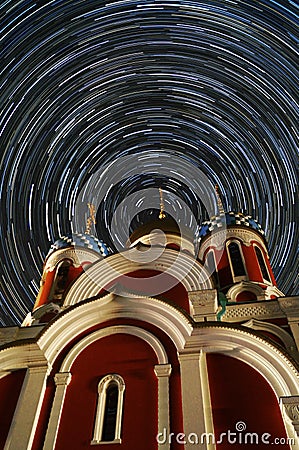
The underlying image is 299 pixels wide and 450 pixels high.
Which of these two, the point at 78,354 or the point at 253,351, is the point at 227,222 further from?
the point at 78,354

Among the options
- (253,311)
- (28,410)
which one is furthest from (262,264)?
(28,410)

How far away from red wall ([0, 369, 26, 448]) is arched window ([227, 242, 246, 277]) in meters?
9.84

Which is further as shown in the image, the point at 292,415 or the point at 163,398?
the point at 163,398

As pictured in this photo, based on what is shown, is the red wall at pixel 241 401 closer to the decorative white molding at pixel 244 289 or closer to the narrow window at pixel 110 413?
the narrow window at pixel 110 413

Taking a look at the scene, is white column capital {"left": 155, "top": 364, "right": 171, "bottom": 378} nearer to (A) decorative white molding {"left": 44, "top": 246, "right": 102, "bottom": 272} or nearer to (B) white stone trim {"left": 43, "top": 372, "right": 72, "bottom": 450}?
(B) white stone trim {"left": 43, "top": 372, "right": 72, "bottom": 450}

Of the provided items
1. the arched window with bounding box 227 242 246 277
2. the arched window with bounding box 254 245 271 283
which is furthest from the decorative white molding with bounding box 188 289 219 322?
the arched window with bounding box 254 245 271 283

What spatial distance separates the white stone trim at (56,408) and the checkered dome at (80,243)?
39.7 feet

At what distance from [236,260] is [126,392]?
403 inches

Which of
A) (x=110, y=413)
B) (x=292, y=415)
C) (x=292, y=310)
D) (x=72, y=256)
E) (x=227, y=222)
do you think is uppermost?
(x=227, y=222)

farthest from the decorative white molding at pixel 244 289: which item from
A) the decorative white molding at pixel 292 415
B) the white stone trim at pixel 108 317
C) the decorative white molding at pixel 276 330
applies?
the decorative white molding at pixel 292 415

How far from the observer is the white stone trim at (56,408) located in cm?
716

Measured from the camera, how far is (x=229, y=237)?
1833 cm

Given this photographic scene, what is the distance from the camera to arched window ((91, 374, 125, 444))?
281 inches

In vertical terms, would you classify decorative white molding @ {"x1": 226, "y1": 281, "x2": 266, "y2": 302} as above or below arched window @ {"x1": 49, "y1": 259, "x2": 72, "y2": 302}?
below
